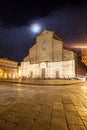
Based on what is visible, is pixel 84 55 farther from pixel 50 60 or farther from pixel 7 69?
pixel 7 69

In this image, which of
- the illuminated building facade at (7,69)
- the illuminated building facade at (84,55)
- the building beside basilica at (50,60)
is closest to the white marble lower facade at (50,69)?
the building beside basilica at (50,60)

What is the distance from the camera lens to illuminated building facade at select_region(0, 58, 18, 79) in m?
41.7

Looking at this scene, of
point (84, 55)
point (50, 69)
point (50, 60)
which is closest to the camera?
point (50, 69)

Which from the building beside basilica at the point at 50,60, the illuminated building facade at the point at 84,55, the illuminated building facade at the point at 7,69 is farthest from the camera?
the illuminated building facade at the point at 84,55

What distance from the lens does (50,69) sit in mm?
36875

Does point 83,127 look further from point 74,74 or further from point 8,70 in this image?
point 8,70

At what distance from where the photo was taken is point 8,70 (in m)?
44.2

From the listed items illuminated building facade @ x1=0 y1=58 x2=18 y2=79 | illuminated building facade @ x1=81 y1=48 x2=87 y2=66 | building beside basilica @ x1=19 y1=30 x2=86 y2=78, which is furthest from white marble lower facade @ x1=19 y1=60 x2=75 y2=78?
illuminated building facade @ x1=81 y1=48 x2=87 y2=66

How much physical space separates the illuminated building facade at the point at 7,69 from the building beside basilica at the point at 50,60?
229 inches

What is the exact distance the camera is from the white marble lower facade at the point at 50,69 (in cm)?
3341

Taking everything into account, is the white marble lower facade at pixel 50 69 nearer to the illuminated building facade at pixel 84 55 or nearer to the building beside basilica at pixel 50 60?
the building beside basilica at pixel 50 60

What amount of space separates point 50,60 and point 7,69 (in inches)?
607

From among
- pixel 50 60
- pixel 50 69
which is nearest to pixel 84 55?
pixel 50 60

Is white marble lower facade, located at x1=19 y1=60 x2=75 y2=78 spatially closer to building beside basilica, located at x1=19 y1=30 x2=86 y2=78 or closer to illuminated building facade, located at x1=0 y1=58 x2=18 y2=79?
building beside basilica, located at x1=19 y1=30 x2=86 y2=78
